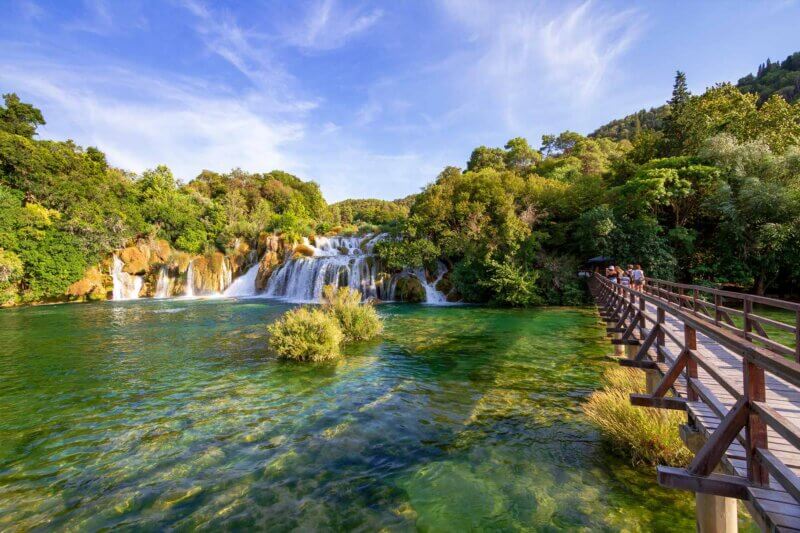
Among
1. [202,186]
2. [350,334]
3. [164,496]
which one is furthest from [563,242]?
[202,186]

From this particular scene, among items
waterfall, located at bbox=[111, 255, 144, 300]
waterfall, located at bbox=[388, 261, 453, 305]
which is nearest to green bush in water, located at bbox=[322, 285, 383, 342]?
waterfall, located at bbox=[388, 261, 453, 305]

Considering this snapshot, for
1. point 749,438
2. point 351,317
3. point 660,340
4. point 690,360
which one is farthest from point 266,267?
point 749,438

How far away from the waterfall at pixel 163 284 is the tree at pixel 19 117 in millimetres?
20777

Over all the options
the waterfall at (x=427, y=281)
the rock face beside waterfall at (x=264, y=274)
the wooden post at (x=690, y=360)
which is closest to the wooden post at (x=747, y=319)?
the wooden post at (x=690, y=360)

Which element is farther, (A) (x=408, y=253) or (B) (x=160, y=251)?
(B) (x=160, y=251)

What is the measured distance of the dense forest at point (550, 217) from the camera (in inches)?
843

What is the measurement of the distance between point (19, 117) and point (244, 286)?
3104 centimetres

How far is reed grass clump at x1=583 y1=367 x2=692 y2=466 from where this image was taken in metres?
5.31

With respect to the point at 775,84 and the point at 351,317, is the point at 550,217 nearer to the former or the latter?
the point at 351,317

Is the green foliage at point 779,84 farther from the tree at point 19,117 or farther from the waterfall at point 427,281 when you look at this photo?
the tree at point 19,117

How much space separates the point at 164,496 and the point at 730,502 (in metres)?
6.54

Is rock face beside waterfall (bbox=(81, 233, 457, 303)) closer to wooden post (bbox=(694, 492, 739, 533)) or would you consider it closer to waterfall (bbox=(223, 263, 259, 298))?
waterfall (bbox=(223, 263, 259, 298))

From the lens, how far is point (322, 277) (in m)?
28.8

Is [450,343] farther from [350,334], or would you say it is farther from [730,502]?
[730,502]
